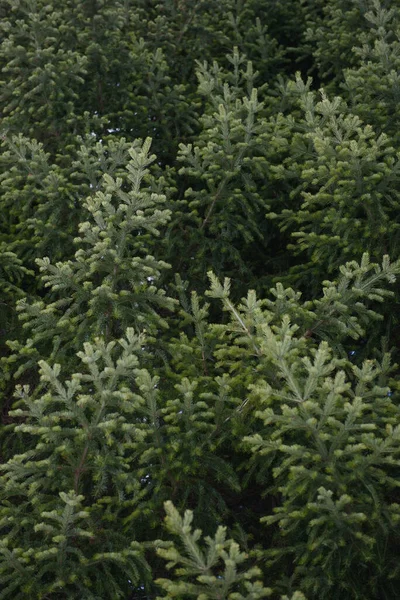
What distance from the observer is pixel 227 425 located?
4.00 meters

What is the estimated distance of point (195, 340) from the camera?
4.36 m

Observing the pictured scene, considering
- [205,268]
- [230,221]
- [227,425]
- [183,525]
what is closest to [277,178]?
[230,221]

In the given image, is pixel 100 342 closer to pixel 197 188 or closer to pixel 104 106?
pixel 197 188

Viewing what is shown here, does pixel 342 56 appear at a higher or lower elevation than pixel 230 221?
higher

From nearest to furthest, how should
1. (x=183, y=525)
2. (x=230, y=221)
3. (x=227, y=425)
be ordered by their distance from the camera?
(x=183, y=525), (x=227, y=425), (x=230, y=221)

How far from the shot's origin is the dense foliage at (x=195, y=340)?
3.47 metres

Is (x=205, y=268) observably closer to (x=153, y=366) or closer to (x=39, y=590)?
(x=153, y=366)

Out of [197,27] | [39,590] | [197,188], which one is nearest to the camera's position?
[39,590]

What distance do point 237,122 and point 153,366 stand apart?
5.86 ft

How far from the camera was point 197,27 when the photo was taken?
6.75m

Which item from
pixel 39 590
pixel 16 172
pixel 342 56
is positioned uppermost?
pixel 342 56

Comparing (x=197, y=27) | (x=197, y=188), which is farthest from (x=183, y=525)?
(x=197, y=27)

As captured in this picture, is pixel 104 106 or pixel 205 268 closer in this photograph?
pixel 205 268

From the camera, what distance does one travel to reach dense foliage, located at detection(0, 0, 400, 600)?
347 cm
